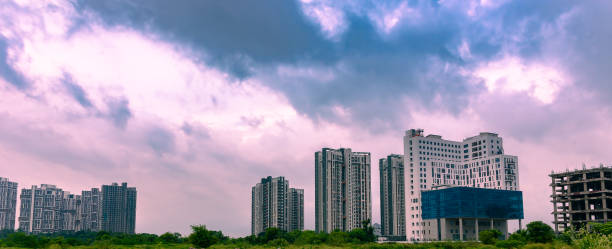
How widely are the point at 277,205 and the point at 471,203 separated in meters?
70.7

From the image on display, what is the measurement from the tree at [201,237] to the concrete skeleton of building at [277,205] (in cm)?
11076

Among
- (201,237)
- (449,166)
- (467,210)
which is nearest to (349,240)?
(467,210)

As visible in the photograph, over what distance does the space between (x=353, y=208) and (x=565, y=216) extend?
5931 centimetres

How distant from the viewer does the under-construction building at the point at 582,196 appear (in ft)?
366

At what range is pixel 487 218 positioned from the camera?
12738cm

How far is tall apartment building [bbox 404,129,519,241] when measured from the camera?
144 metres

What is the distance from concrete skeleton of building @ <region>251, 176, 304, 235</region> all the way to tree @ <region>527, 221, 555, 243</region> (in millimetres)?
101576

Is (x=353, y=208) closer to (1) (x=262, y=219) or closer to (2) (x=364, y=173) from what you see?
(2) (x=364, y=173)

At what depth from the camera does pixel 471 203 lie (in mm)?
124812

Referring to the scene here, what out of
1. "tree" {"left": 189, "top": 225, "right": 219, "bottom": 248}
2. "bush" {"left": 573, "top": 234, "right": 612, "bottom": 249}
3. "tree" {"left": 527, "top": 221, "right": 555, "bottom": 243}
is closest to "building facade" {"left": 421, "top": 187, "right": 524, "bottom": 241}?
"tree" {"left": 527, "top": 221, "right": 555, "bottom": 243}

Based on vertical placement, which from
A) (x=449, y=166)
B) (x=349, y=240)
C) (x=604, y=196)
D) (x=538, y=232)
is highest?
(x=449, y=166)

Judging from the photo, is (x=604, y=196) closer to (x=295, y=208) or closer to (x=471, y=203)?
(x=471, y=203)

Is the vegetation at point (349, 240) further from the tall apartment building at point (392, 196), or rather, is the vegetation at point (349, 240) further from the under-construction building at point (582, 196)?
the tall apartment building at point (392, 196)

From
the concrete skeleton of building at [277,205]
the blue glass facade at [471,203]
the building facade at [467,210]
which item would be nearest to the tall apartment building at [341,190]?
the concrete skeleton of building at [277,205]
